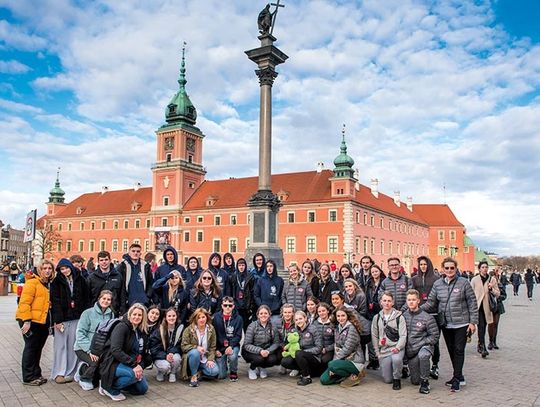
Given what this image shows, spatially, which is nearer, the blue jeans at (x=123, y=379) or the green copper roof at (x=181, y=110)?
the blue jeans at (x=123, y=379)

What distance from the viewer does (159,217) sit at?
60531 mm

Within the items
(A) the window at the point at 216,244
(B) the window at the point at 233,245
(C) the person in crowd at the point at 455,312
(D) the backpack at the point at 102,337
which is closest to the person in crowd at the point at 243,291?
(D) the backpack at the point at 102,337

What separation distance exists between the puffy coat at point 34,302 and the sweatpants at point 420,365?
5549 mm

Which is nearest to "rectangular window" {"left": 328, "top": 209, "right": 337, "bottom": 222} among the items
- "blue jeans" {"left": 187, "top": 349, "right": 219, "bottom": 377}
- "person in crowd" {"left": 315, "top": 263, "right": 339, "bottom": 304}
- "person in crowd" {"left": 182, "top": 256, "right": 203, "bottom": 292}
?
"person in crowd" {"left": 315, "top": 263, "right": 339, "bottom": 304}

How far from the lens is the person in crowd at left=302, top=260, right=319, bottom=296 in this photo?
29.7 ft

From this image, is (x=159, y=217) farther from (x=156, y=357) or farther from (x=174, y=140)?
(x=156, y=357)

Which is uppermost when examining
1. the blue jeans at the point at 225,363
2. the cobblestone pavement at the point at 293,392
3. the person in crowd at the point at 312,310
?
the person in crowd at the point at 312,310

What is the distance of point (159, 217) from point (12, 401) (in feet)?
182

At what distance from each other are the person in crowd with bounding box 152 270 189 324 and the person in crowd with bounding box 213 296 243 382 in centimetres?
63

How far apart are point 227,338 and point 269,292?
156cm

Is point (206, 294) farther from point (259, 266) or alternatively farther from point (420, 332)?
point (420, 332)

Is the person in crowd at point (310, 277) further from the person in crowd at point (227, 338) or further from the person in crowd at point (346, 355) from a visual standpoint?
the person in crowd at point (227, 338)

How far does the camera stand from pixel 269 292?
29.5 ft

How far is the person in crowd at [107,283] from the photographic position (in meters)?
7.89
